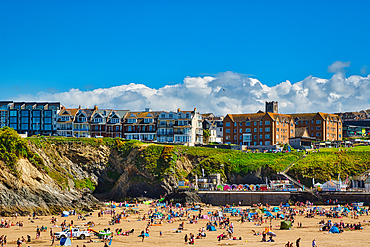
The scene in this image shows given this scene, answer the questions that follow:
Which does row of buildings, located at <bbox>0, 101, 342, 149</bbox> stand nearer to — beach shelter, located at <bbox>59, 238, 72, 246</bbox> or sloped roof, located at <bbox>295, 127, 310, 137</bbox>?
sloped roof, located at <bbox>295, 127, 310, 137</bbox>

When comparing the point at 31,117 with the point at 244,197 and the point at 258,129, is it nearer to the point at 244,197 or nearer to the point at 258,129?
the point at 258,129

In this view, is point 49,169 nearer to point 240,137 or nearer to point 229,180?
point 229,180

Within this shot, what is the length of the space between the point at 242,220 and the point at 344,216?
14.0 metres

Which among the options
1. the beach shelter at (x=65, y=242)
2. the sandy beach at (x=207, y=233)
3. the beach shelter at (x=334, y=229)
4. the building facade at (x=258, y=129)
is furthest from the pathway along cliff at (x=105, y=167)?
the beach shelter at (x=334, y=229)

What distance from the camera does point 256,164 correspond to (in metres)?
84.4

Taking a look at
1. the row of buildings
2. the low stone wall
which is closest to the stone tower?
the row of buildings

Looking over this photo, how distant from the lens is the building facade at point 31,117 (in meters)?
118

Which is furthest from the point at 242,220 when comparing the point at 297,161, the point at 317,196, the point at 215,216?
the point at 297,161

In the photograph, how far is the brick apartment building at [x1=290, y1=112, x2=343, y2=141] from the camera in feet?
391

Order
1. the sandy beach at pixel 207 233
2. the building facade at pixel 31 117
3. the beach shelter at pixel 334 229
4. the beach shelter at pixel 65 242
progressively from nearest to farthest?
the beach shelter at pixel 65 242 → the sandy beach at pixel 207 233 → the beach shelter at pixel 334 229 → the building facade at pixel 31 117

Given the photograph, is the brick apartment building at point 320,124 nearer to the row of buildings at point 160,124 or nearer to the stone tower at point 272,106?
the row of buildings at point 160,124

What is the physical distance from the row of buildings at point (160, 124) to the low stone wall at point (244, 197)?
36090 mm

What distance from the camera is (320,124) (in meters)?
119

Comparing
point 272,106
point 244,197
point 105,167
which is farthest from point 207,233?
point 272,106
